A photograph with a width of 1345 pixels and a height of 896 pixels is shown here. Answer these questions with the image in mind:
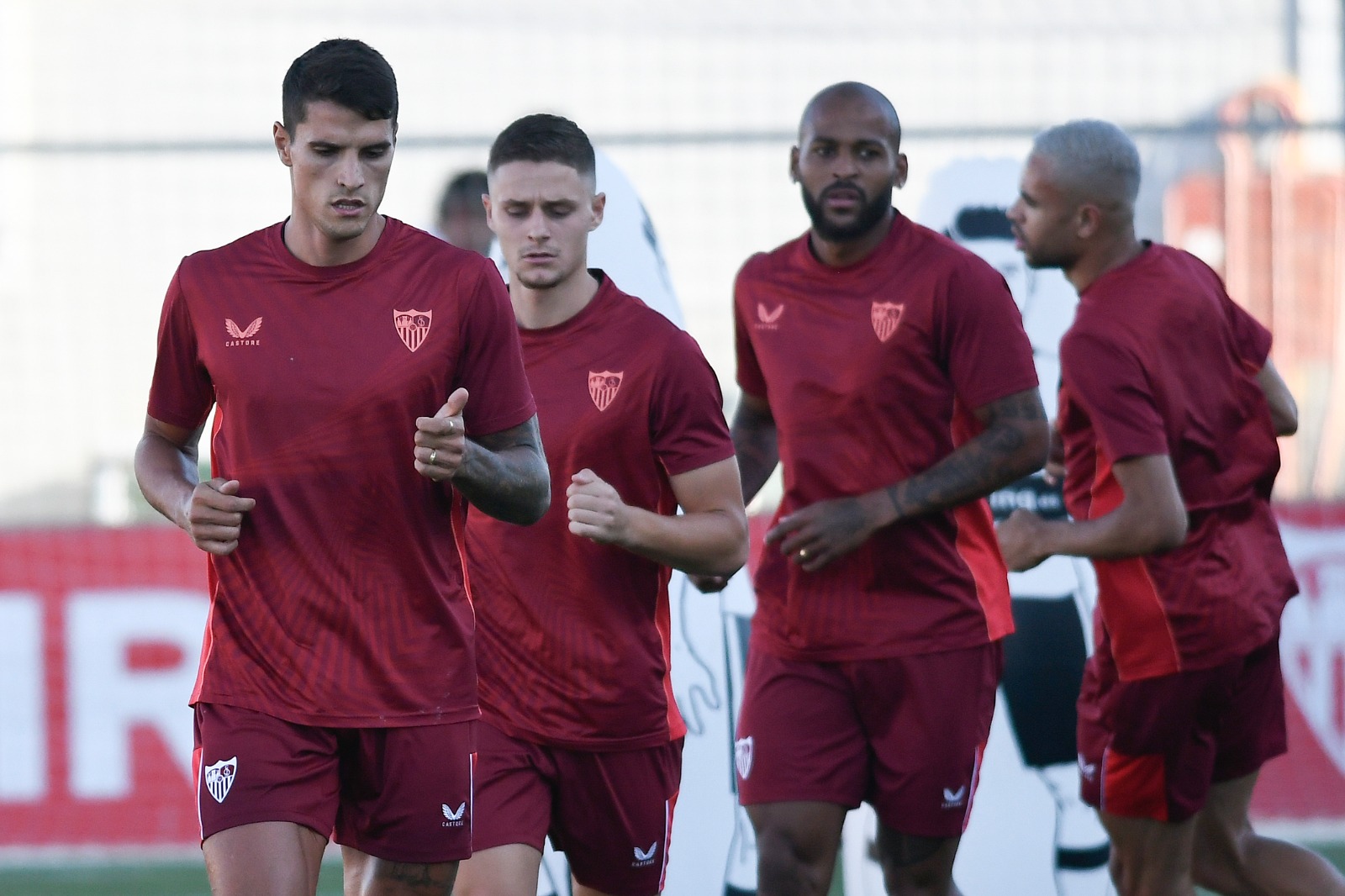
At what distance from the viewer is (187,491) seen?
3.28 metres

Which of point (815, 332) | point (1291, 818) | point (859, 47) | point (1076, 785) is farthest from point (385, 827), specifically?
point (859, 47)

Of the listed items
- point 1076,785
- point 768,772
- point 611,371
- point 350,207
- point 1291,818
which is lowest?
point 1291,818

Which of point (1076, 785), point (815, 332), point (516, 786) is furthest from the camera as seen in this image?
point (1076, 785)

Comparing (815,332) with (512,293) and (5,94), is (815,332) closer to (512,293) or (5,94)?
(512,293)

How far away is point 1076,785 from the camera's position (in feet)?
18.0

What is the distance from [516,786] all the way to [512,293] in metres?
1.11

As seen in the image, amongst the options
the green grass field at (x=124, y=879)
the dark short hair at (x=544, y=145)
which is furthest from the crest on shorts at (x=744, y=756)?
the green grass field at (x=124, y=879)

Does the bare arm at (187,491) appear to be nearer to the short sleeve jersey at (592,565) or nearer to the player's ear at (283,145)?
the player's ear at (283,145)

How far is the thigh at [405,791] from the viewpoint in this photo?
128 inches

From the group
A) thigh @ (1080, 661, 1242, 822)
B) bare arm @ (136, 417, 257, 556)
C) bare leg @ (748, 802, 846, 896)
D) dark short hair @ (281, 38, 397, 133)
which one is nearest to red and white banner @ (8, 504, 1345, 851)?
thigh @ (1080, 661, 1242, 822)

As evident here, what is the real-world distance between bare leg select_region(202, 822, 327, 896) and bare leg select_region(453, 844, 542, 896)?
0.55 m

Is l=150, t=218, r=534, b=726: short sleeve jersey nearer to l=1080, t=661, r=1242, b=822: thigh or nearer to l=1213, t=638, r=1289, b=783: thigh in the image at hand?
l=1080, t=661, r=1242, b=822: thigh

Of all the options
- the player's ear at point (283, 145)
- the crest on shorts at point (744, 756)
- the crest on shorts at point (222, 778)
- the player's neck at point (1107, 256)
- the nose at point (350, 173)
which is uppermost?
the player's ear at point (283, 145)

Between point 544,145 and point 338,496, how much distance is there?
1085 mm
